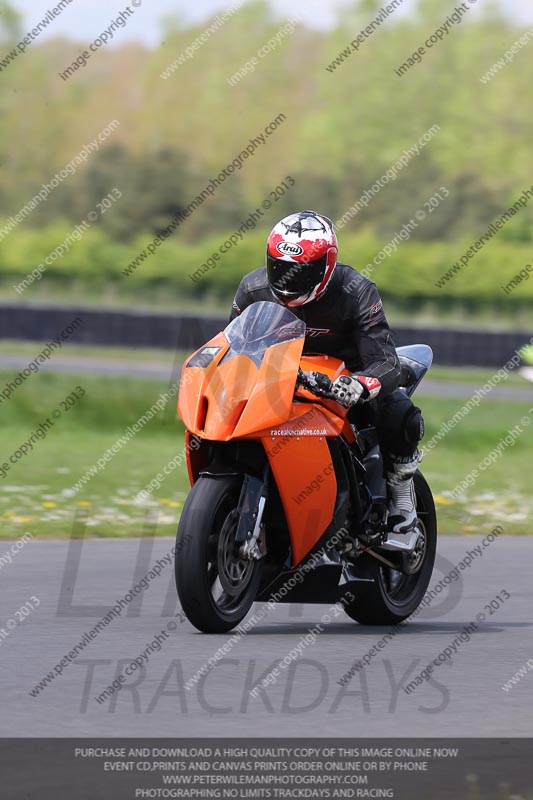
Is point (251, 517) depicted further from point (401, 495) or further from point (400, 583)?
point (400, 583)

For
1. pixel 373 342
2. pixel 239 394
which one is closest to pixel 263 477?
pixel 239 394

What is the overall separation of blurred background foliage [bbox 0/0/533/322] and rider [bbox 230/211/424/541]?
1419 inches

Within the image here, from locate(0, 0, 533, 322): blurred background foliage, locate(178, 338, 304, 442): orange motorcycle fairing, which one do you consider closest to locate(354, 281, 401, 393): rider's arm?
locate(178, 338, 304, 442): orange motorcycle fairing

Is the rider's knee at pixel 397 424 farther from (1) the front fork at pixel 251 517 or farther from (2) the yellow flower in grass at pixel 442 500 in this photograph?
(2) the yellow flower in grass at pixel 442 500

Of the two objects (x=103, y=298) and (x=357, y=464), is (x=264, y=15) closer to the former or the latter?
(x=103, y=298)

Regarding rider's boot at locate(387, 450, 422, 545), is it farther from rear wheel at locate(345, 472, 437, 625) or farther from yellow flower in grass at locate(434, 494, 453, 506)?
yellow flower in grass at locate(434, 494, 453, 506)

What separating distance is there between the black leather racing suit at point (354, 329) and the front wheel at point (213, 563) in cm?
91

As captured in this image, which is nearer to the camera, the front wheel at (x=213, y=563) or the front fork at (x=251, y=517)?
the front wheel at (x=213, y=563)

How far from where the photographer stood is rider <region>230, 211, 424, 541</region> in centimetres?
721

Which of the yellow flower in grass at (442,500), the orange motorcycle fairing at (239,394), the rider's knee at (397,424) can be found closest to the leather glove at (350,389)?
the orange motorcycle fairing at (239,394)

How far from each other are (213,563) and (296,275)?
134 cm

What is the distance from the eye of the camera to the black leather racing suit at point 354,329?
737cm
